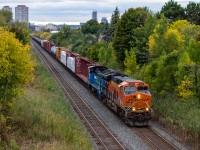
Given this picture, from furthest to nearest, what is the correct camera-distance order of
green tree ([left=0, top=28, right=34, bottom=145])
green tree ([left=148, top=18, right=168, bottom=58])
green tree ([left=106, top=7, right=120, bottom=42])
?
green tree ([left=106, top=7, right=120, bottom=42]) < green tree ([left=148, top=18, right=168, bottom=58]) < green tree ([left=0, top=28, right=34, bottom=145])

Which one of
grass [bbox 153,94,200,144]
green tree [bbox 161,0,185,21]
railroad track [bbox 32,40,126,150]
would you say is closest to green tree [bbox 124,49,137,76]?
railroad track [bbox 32,40,126,150]

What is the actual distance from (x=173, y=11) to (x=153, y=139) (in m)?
57.3

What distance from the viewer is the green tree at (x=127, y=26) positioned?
57.6 metres

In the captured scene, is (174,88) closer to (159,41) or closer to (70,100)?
(159,41)

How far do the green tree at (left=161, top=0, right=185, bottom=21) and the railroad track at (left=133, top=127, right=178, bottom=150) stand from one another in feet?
176

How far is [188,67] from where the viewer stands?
101 ft

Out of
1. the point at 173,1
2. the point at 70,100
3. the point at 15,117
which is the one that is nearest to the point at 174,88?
the point at 70,100

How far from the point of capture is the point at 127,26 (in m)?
57.5

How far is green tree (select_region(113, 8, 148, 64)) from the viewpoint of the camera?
189 feet

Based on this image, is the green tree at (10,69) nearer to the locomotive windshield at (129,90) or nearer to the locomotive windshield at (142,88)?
the locomotive windshield at (129,90)

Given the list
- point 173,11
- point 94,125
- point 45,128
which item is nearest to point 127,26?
point 173,11

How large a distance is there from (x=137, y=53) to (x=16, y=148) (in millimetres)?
33136

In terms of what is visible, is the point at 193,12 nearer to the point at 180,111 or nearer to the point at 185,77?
the point at 185,77

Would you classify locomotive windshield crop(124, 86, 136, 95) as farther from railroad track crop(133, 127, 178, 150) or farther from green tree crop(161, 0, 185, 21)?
green tree crop(161, 0, 185, 21)
